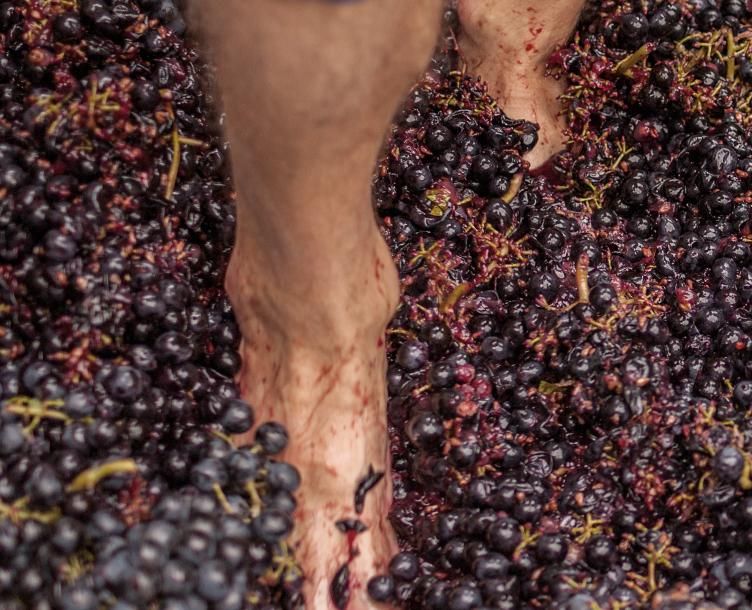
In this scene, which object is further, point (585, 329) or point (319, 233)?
point (585, 329)

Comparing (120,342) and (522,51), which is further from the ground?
(522,51)

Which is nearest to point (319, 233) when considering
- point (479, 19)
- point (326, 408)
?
point (326, 408)

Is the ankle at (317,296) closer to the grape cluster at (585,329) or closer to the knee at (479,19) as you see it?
the grape cluster at (585,329)

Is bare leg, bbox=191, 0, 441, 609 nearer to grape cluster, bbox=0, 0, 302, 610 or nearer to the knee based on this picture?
grape cluster, bbox=0, 0, 302, 610

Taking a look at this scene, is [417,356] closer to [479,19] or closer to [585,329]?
[585,329]

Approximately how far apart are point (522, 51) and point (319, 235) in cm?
77

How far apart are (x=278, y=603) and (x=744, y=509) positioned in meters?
0.64

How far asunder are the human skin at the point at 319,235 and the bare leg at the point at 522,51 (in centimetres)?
4

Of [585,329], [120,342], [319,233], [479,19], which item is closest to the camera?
[319,233]

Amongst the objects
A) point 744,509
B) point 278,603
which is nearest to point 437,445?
point 278,603

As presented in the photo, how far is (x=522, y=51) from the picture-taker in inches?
65.4

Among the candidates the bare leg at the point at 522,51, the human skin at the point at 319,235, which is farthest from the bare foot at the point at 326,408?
the bare leg at the point at 522,51

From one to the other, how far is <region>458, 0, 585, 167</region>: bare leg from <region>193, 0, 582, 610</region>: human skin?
0.04m

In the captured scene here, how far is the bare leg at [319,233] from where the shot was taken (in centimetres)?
88
